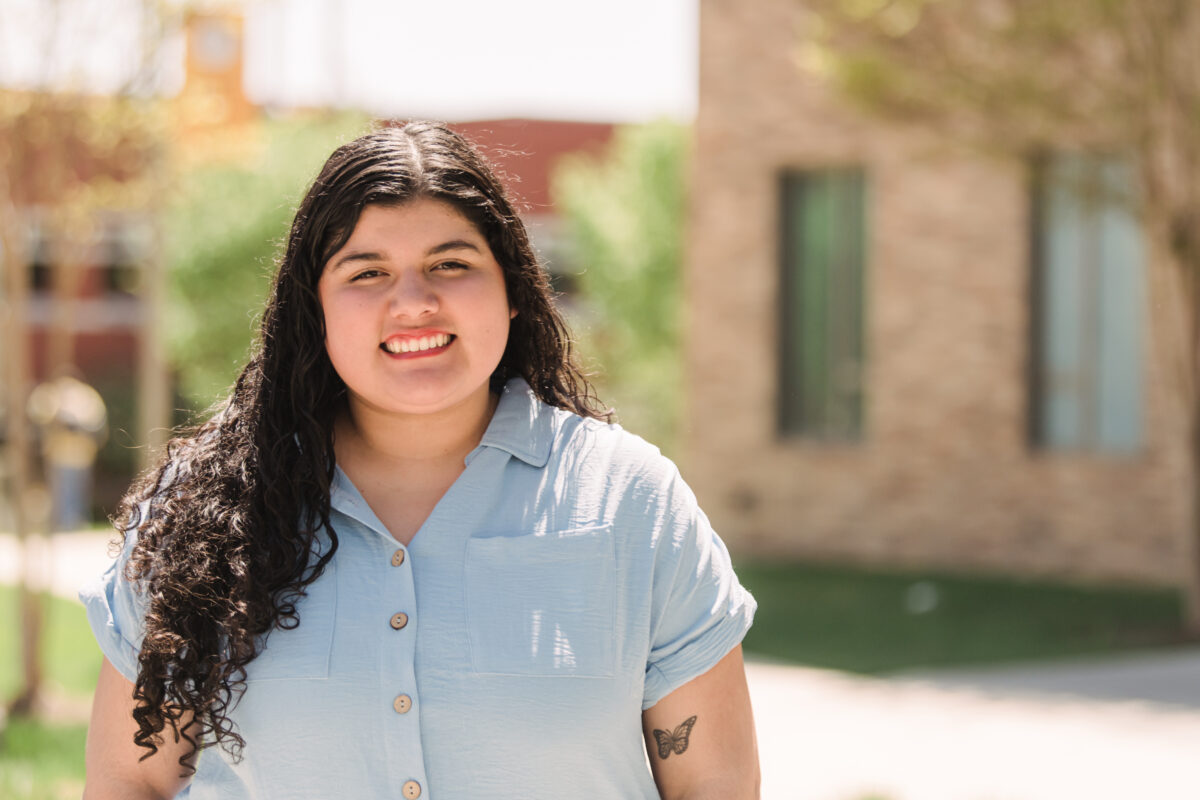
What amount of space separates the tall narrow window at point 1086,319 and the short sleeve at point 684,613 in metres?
9.87

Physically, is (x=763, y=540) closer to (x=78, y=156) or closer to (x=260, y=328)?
(x=78, y=156)

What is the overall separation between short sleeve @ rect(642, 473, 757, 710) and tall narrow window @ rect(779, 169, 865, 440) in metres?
11.6

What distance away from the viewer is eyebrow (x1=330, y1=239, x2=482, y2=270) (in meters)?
2.23

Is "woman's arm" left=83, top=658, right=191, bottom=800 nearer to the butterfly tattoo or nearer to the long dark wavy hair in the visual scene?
the long dark wavy hair

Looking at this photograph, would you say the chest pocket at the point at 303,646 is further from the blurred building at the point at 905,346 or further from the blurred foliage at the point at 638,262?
the blurred foliage at the point at 638,262

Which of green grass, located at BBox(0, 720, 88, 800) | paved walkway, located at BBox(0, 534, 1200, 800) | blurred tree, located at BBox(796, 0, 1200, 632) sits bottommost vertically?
paved walkway, located at BBox(0, 534, 1200, 800)

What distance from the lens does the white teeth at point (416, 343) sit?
7.29 ft

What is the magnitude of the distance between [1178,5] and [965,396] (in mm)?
4289

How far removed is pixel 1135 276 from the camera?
1176 centimetres

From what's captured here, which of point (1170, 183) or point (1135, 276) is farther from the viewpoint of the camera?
point (1135, 276)

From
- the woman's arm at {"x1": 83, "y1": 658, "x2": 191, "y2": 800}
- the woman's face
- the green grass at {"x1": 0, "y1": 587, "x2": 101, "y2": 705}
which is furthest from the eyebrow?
the green grass at {"x1": 0, "y1": 587, "x2": 101, "y2": 705}

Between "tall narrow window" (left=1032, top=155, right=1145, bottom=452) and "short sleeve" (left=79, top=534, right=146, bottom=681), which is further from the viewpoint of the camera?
"tall narrow window" (left=1032, top=155, right=1145, bottom=452)

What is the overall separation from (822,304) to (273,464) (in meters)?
11.9

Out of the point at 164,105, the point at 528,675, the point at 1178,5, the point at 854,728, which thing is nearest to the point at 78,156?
the point at 164,105
